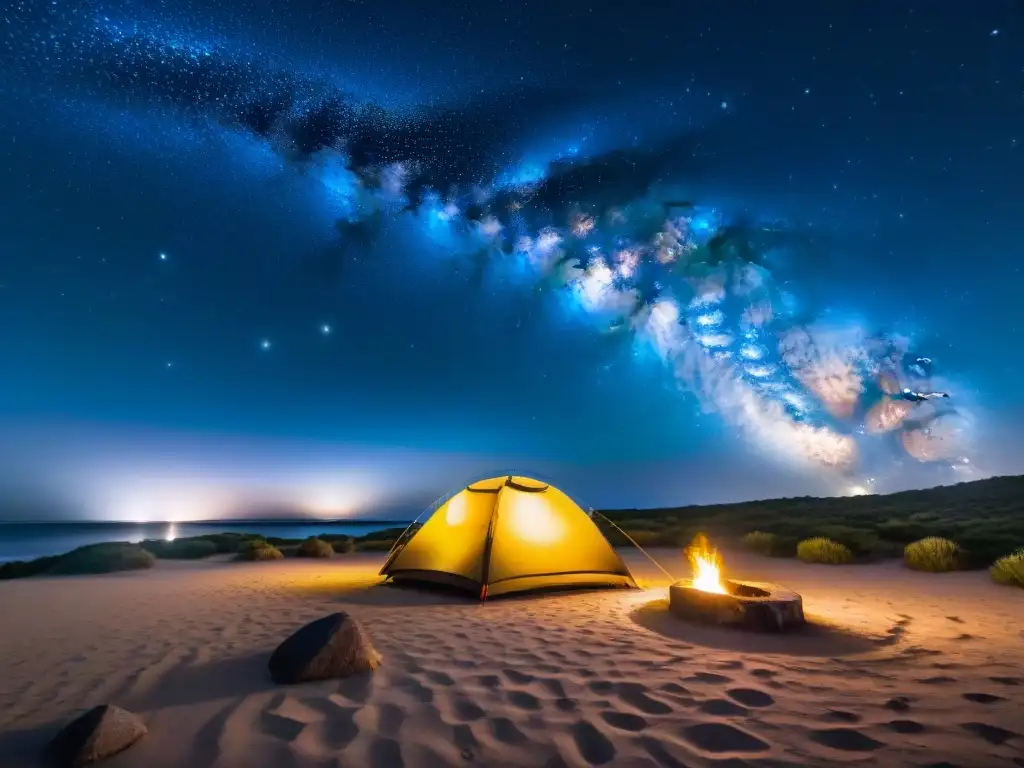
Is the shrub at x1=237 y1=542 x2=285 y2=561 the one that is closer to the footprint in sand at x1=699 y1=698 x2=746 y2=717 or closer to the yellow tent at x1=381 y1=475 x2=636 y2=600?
the yellow tent at x1=381 y1=475 x2=636 y2=600

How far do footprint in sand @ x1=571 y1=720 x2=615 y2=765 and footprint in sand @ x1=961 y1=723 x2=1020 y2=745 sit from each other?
98.2 inches

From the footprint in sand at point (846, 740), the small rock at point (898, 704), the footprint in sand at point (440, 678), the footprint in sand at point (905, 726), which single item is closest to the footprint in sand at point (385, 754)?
the footprint in sand at point (440, 678)

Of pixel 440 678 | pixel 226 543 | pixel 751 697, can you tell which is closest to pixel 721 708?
pixel 751 697

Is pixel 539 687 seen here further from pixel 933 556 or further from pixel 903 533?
pixel 903 533

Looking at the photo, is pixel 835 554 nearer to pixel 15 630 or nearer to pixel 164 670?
pixel 164 670

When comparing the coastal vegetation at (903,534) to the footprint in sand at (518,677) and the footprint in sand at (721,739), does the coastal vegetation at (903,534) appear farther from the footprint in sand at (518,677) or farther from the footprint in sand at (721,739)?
the footprint in sand at (518,677)

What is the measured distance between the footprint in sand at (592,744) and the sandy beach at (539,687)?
16mm

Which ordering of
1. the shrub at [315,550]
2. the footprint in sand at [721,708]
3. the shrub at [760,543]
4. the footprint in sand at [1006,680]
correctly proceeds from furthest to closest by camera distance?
1. the shrub at [315,550]
2. the shrub at [760,543]
3. the footprint in sand at [1006,680]
4. the footprint in sand at [721,708]

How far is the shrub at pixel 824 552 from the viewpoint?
14016 mm

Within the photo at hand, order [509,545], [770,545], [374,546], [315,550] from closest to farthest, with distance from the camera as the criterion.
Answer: [509,545] < [770,545] < [315,550] < [374,546]

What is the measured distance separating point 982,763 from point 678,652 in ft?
8.85

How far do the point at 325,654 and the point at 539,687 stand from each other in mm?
1984

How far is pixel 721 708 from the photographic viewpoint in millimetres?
4043

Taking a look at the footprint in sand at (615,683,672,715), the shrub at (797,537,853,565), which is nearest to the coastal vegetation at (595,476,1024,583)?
the shrub at (797,537,853,565)
